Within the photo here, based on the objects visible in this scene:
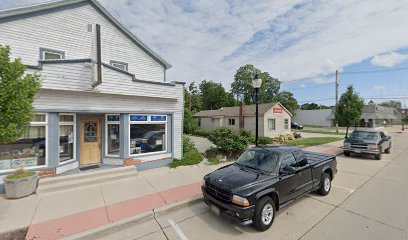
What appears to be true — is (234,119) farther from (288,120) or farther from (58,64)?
(58,64)

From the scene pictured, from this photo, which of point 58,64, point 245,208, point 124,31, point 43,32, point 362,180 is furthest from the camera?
point 124,31

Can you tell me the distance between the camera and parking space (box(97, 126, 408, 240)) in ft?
13.9

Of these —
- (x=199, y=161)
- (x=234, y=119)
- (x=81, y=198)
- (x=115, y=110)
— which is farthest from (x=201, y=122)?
(x=81, y=198)

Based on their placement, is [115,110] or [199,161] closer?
[115,110]

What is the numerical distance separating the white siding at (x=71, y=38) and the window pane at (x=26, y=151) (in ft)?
12.0

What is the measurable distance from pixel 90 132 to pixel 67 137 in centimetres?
92

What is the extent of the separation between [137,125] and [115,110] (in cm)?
118

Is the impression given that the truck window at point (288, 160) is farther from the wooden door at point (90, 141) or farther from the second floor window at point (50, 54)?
the second floor window at point (50, 54)

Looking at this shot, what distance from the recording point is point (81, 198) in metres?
6.04

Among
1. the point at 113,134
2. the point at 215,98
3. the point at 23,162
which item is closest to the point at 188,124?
the point at 113,134

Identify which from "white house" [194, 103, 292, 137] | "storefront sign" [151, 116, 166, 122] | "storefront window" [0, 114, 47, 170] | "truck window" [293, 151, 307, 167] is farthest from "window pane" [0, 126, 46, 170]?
"white house" [194, 103, 292, 137]

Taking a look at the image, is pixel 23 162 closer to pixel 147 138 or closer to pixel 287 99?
pixel 147 138

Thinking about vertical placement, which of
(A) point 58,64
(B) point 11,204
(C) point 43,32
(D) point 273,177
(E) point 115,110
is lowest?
(B) point 11,204

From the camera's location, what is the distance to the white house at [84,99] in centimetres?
712
